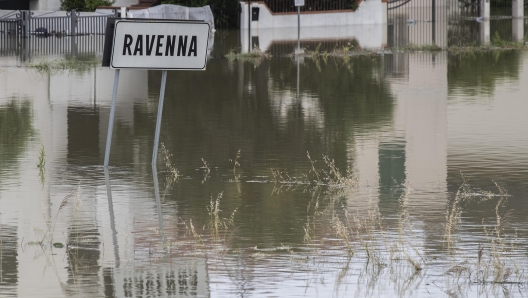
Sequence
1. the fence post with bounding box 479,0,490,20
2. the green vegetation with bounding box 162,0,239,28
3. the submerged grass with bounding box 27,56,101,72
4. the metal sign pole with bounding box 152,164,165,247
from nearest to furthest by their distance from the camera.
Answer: the metal sign pole with bounding box 152,164,165,247 → the submerged grass with bounding box 27,56,101,72 → the green vegetation with bounding box 162,0,239,28 → the fence post with bounding box 479,0,490,20

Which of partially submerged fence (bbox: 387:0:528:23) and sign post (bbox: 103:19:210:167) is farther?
partially submerged fence (bbox: 387:0:528:23)

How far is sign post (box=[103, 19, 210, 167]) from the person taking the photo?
11477 millimetres

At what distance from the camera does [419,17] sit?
60188mm

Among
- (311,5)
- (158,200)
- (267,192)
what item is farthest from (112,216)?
(311,5)

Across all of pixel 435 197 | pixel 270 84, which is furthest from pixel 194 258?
pixel 270 84

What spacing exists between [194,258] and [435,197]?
11.5 feet

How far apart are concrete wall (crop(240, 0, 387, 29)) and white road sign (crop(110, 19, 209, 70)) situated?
126 ft

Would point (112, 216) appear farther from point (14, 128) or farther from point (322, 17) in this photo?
point (322, 17)

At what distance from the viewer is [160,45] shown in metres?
11.8

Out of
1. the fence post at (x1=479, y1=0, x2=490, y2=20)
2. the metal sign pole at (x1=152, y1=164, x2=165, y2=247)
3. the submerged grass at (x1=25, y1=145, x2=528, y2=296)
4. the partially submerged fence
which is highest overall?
the partially submerged fence

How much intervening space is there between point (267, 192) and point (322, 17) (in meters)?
41.9

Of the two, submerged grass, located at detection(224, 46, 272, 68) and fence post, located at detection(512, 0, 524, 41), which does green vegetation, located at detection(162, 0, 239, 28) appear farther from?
submerged grass, located at detection(224, 46, 272, 68)

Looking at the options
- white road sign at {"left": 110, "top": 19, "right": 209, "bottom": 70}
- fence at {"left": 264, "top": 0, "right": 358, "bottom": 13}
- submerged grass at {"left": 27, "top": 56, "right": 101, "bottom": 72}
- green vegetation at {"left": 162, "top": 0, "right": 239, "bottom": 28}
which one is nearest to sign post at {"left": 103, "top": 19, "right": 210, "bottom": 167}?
white road sign at {"left": 110, "top": 19, "right": 209, "bottom": 70}

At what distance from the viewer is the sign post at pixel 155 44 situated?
11.5 m
